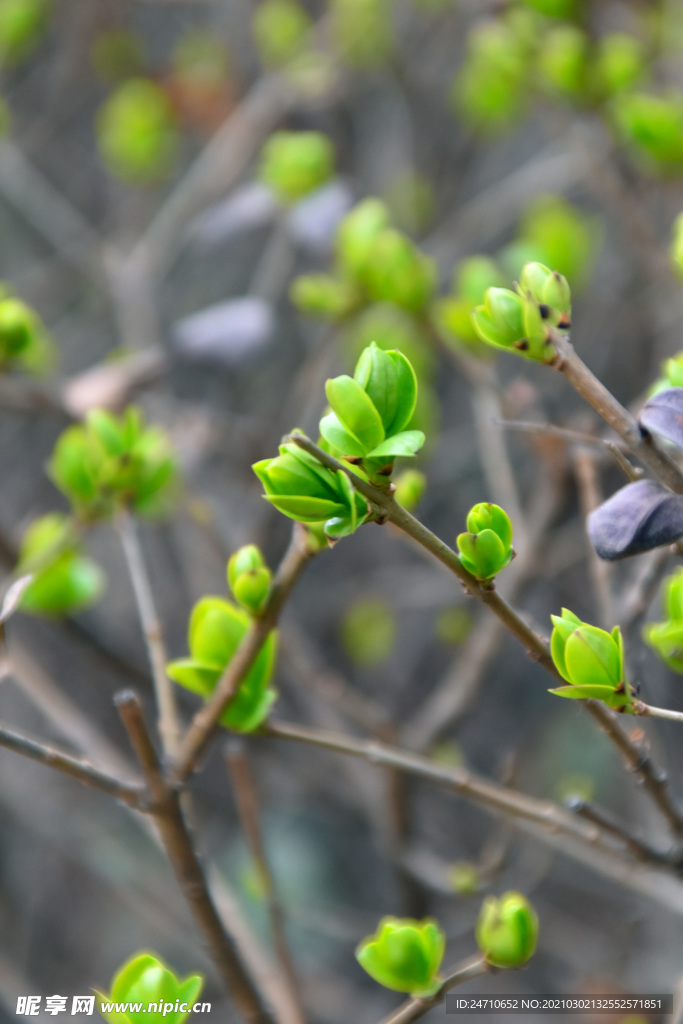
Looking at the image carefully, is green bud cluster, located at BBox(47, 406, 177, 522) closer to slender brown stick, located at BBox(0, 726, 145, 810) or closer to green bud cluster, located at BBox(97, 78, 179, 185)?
slender brown stick, located at BBox(0, 726, 145, 810)

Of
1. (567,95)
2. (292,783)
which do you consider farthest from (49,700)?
(567,95)

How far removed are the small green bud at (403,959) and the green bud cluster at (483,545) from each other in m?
0.19

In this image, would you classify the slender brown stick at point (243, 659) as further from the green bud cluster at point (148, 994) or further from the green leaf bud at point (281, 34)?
the green leaf bud at point (281, 34)

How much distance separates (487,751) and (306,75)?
39.8 inches

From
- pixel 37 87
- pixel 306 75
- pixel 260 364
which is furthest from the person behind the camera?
pixel 37 87

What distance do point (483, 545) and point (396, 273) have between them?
44 centimetres

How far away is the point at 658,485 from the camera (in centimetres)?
33

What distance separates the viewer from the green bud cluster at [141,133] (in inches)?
49.4

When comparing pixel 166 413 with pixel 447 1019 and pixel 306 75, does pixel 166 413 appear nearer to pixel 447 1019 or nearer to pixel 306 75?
pixel 306 75

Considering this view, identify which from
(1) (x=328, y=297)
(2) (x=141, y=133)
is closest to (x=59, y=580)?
(1) (x=328, y=297)

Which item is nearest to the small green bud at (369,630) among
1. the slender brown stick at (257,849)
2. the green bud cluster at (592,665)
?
the slender brown stick at (257,849)

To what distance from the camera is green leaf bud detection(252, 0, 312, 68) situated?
1.26 meters

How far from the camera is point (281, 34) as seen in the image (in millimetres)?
1262

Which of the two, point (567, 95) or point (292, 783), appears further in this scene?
point (292, 783)
